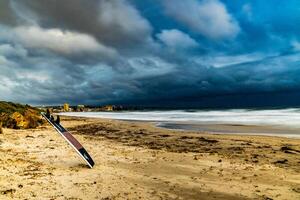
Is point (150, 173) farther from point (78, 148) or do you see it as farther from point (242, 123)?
point (242, 123)

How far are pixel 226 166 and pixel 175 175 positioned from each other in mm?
1919

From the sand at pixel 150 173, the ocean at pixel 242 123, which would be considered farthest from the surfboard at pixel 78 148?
the ocean at pixel 242 123

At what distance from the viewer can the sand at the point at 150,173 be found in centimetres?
641

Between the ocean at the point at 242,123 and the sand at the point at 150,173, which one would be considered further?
the ocean at the point at 242,123

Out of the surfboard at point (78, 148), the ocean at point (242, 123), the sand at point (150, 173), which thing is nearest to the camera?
the sand at point (150, 173)

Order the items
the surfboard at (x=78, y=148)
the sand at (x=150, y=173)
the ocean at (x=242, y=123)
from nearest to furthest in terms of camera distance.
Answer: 1. the sand at (x=150, y=173)
2. the surfboard at (x=78, y=148)
3. the ocean at (x=242, y=123)

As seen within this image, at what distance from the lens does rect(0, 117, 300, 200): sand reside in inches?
253

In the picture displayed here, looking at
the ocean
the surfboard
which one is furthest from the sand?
the ocean

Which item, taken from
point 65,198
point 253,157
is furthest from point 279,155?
point 65,198

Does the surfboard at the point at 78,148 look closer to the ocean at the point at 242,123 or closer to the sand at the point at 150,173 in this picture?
the sand at the point at 150,173

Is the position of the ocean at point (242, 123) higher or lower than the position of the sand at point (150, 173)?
higher

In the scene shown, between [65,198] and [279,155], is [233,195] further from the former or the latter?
[279,155]

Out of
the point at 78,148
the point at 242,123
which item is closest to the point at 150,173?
the point at 78,148

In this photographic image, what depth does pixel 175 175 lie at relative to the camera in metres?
8.04
